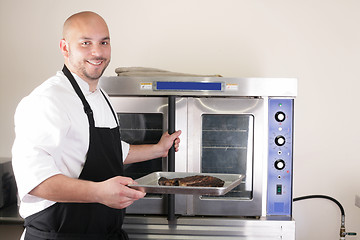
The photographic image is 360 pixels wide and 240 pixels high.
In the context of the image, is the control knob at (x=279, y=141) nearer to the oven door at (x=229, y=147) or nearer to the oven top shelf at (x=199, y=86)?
the oven door at (x=229, y=147)

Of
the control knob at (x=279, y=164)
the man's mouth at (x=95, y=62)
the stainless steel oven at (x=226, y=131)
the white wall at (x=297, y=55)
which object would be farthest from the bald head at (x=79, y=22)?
the white wall at (x=297, y=55)

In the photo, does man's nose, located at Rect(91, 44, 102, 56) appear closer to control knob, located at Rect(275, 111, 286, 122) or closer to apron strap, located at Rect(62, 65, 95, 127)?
apron strap, located at Rect(62, 65, 95, 127)

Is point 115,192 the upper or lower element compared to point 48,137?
lower

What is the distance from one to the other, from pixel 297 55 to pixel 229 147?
1.08 m

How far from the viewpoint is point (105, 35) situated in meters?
2.13

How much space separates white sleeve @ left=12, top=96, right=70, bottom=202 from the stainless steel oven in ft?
2.21

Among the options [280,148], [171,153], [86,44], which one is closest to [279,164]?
[280,148]

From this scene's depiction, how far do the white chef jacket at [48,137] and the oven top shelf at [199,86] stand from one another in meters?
0.43

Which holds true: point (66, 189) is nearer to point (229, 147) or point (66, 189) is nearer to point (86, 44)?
point (86, 44)

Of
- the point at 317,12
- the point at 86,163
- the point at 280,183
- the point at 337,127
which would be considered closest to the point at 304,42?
the point at 317,12

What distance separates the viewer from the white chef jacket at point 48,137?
6.07 ft

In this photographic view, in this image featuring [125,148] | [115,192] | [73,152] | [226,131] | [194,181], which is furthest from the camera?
[226,131]

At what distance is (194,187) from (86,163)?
49 cm

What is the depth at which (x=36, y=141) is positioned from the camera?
1868 millimetres
